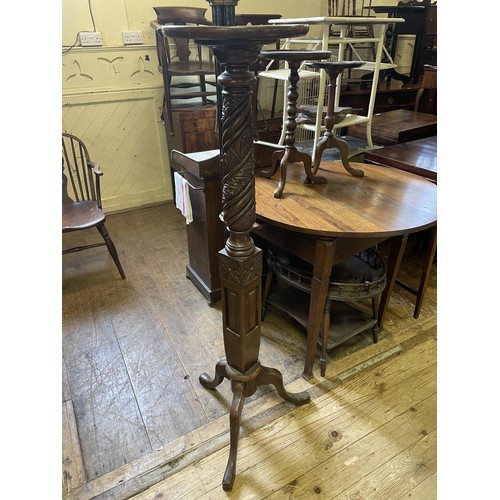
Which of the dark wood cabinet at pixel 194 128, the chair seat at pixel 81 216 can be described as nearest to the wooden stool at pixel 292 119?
the chair seat at pixel 81 216

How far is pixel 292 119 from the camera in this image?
4.75ft

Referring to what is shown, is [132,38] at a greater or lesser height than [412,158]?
greater

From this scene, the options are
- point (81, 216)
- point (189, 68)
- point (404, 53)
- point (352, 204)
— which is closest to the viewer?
point (352, 204)

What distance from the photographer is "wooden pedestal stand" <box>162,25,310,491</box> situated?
79cm

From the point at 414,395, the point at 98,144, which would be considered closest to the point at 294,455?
the point at 414,395

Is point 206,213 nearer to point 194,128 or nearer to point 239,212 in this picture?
point 239,212

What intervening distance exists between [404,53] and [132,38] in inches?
111

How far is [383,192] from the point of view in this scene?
1.54 m

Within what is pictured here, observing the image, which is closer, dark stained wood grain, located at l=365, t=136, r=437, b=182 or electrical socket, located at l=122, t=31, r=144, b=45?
dark stained wood grain, located at l=365, t=136, r=437, b=182

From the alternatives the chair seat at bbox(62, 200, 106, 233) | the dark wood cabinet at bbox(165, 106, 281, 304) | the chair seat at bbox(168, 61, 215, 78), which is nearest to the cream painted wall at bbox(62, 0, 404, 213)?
the chair seat at bbox(168, 61, 215, 78)

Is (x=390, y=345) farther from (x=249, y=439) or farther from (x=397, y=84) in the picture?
(x=397, y=84)

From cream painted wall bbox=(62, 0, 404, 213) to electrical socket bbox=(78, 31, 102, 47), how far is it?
0.03m

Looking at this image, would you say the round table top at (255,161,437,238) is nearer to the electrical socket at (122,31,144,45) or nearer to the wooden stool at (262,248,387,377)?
the wooden stool at (262,248,387,377)

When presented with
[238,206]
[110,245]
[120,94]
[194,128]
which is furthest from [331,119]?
[120,94]
